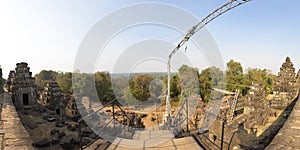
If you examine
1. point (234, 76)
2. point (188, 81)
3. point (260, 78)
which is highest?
point (234, 76)

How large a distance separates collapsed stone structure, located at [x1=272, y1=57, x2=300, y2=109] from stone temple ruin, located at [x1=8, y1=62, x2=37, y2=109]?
21.1 metres

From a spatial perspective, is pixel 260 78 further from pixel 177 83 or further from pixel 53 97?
pixel 53 97

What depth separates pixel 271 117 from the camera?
1597 centimetres

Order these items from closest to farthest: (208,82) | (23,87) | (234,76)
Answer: (23,87), (234,76), (208,82)

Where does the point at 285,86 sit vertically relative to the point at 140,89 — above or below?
above

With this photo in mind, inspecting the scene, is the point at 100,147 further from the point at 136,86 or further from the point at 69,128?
the point at 136,86

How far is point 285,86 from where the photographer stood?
1587 centimetres

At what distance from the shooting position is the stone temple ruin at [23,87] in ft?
58.8

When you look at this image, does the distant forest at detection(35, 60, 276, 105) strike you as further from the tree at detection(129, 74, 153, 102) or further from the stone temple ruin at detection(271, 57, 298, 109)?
the stone temple ruin at detection(271, 57, 298, 109)

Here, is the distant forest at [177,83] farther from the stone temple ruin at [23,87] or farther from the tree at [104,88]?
the stone temple ruin at [23,87]

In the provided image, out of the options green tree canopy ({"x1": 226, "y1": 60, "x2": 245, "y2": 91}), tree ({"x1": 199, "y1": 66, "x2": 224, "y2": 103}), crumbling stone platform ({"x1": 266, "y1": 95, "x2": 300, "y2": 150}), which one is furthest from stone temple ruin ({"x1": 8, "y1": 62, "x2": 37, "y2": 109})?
green tree canopy ({"x1": 226, "y1": 60, "x2": 245, "y2": 91})

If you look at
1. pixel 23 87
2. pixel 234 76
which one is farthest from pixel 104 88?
pixel 234 76

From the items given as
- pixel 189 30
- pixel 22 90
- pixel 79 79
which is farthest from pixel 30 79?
pixel 189 30

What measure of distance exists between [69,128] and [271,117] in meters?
15.7
